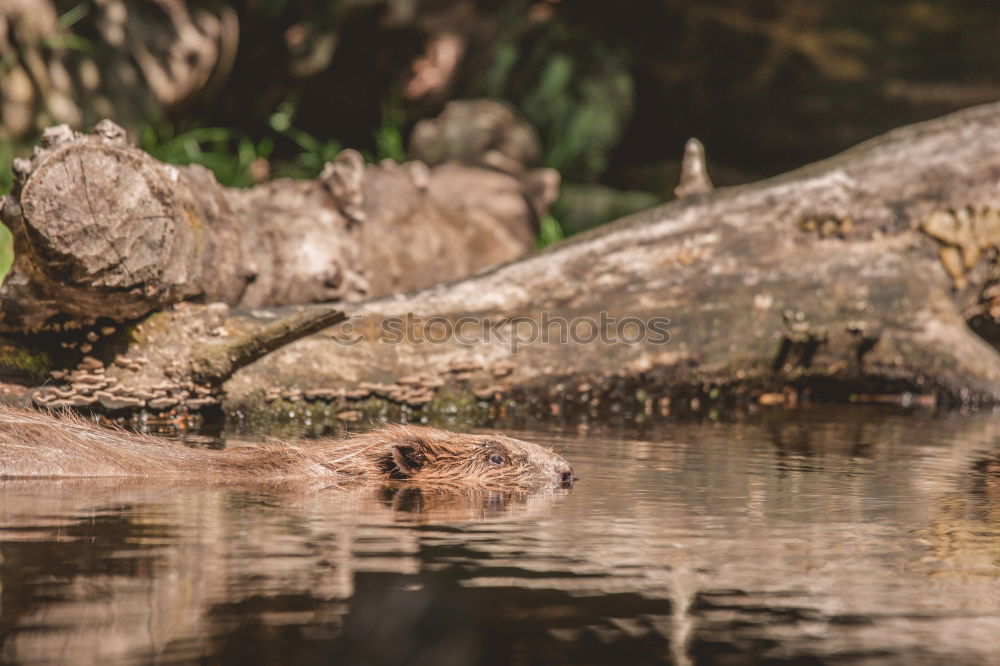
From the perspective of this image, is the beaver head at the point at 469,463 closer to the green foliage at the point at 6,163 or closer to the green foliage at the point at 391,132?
the green foliage at the point at 6,163

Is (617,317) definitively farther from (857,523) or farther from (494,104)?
(494,104)

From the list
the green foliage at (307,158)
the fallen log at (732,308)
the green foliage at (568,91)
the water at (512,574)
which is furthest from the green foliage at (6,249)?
the green foliage at (568,91)

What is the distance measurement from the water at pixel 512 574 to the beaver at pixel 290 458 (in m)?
0.14

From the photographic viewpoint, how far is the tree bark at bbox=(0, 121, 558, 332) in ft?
17.2

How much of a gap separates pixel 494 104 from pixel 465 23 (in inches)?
33.2

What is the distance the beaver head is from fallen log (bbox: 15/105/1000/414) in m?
1.89

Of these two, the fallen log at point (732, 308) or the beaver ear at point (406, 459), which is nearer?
the beaver ear at point (406, 459)

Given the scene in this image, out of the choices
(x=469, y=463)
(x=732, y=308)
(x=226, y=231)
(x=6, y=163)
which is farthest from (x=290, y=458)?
(x=6, y=163)

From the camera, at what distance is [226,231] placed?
6.60 m

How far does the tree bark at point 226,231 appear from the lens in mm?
5238

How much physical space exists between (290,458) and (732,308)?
11.3 feet

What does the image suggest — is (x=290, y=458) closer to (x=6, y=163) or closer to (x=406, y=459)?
(x=406, y=459)

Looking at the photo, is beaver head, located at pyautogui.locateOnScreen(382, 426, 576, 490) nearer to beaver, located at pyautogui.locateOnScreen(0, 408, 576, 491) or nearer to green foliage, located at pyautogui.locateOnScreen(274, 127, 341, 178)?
beaver, located at pyautogui.locateOnScreen(0, 408, 576, 491)

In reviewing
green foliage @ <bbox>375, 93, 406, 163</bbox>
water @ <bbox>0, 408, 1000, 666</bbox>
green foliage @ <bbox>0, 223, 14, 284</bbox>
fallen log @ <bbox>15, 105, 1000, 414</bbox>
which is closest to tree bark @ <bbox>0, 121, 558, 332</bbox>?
green foliage @ <bbox>0, 223, 14, 284</bbox>
